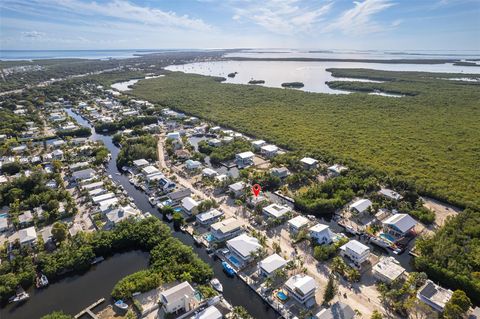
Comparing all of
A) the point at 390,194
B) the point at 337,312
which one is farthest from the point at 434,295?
the point at 390,194

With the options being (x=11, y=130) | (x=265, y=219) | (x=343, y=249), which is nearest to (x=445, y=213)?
(x=343, y=249)

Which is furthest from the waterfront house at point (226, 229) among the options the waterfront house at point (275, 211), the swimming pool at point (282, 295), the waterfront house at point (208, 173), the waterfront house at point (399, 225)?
the waterfront house at point (399, 225)

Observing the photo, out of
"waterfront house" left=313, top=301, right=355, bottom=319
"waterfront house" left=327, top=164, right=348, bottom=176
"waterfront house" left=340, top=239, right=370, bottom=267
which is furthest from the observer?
"waterfront house" left=327, top=164, right=348, bottom=176

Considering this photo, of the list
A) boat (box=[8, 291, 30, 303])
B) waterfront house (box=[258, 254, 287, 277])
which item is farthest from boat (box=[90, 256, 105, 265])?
waterfront house (box=[258, 254, 287, 277])

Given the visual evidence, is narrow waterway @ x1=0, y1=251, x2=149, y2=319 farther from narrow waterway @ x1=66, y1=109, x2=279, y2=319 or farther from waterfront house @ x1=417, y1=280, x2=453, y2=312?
waterfront house @ x1=417, y1=280, x2=453, y2=312

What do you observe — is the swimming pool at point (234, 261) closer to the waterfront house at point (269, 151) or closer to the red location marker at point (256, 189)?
the red location marker at point (256, 189)

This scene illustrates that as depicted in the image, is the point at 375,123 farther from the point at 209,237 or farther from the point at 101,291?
the point at 101,291

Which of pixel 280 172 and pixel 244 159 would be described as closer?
pixel 280 172
